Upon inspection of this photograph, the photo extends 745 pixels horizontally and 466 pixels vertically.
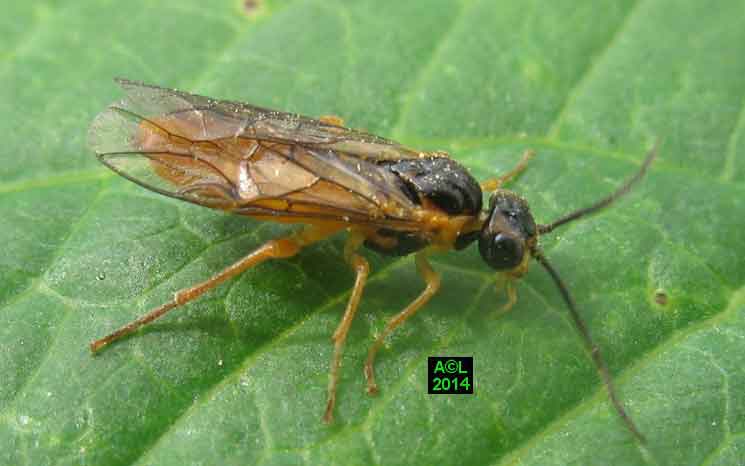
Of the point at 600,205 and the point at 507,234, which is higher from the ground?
the point at 600,205

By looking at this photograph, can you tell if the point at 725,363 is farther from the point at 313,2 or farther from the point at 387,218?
the point at 313,2

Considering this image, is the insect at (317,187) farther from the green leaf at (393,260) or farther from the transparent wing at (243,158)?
the green leaf at (393,260)

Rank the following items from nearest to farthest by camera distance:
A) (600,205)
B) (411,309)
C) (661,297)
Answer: (600,205)
(411,309)
(661,297)

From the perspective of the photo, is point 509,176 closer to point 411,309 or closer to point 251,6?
point 411,309

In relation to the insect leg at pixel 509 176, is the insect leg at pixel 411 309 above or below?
below

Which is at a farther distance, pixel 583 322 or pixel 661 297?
pixel 661 297

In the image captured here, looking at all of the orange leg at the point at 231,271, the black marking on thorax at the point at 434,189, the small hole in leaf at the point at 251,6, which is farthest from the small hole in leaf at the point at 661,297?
the small hole in leaf at the point at 251,6

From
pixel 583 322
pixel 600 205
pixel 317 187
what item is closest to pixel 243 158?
pixel 317 187
